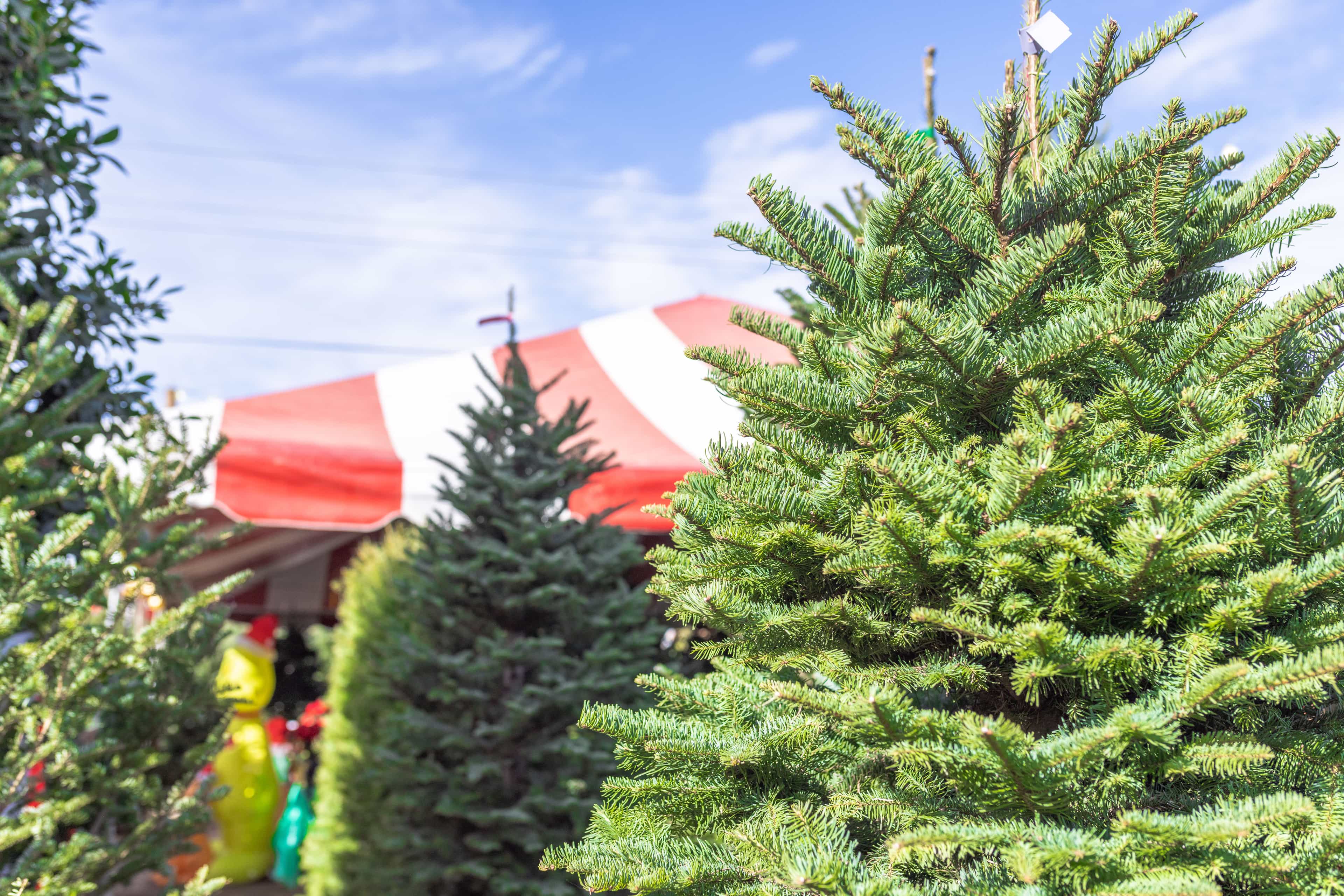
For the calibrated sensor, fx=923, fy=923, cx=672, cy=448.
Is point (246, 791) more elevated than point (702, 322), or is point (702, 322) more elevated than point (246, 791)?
point (702, 322)

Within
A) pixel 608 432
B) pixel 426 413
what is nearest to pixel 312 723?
pixel 426 413

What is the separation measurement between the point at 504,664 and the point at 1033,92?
9.14ft

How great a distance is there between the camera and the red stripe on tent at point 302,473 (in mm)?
4492

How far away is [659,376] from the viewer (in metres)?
6.03

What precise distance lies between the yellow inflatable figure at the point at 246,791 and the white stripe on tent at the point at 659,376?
331 cm

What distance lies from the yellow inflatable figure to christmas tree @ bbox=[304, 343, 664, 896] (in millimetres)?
2871

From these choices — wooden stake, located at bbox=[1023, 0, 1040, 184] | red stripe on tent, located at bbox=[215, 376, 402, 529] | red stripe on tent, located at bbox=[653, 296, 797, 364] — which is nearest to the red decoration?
red stripe on tent, located at bbox=[215, 376, 402, 529]

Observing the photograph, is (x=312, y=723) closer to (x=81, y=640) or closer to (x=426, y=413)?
(x=426, y=413)

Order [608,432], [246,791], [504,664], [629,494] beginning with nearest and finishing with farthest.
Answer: [504,664] → [629,494] → [608,432] → [246,791]

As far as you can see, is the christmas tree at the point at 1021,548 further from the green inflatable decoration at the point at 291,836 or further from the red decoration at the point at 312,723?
the red decoration at the point at 312,723

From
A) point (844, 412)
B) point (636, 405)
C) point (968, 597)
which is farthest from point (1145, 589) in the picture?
point (636, 405)

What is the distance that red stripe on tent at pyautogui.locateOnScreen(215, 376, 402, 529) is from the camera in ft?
14.7

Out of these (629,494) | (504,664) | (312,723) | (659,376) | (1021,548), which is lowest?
(312,723)

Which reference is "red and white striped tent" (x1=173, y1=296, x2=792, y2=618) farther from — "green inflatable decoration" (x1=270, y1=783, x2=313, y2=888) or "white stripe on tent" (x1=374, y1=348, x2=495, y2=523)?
"green inflatable decoration" (x1=270, y1=783, x2=313, y2=888)
